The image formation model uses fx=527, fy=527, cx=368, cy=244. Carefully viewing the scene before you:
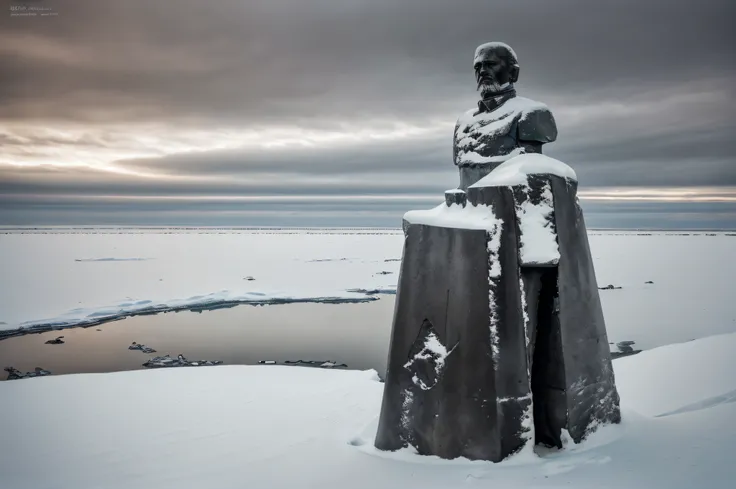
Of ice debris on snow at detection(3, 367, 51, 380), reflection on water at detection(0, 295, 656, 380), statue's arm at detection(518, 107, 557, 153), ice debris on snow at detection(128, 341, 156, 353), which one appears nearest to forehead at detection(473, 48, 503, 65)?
statue's arm at detection(518, 107, 557, 153)

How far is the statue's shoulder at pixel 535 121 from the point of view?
446cm

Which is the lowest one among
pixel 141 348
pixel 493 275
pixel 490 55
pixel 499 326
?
pixel 141 348

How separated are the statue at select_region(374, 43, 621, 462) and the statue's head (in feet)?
0.87

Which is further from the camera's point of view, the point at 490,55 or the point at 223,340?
the point at 223,340

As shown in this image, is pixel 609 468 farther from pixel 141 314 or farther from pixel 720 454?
pixel 141 314

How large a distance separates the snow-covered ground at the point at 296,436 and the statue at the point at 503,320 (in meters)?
0.22

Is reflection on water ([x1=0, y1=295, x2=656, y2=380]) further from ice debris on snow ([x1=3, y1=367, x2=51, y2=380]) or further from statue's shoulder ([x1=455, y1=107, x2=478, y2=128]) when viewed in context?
statue's shoulder ([x1=455, y1=107, x2=478, y2=128])

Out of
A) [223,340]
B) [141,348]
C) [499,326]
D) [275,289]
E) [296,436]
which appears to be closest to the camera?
[499,326]

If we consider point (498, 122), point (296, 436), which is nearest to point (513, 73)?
point (498, 122)

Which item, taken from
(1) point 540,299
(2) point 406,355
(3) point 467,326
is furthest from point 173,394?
(1) point 540,299

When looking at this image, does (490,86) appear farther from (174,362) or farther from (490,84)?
(174,362)

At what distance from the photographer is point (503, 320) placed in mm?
4008

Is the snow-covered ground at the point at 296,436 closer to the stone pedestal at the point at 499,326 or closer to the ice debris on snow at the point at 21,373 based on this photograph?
the stone pedestal at the point at 499,326

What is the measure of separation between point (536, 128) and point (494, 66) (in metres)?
0.70
